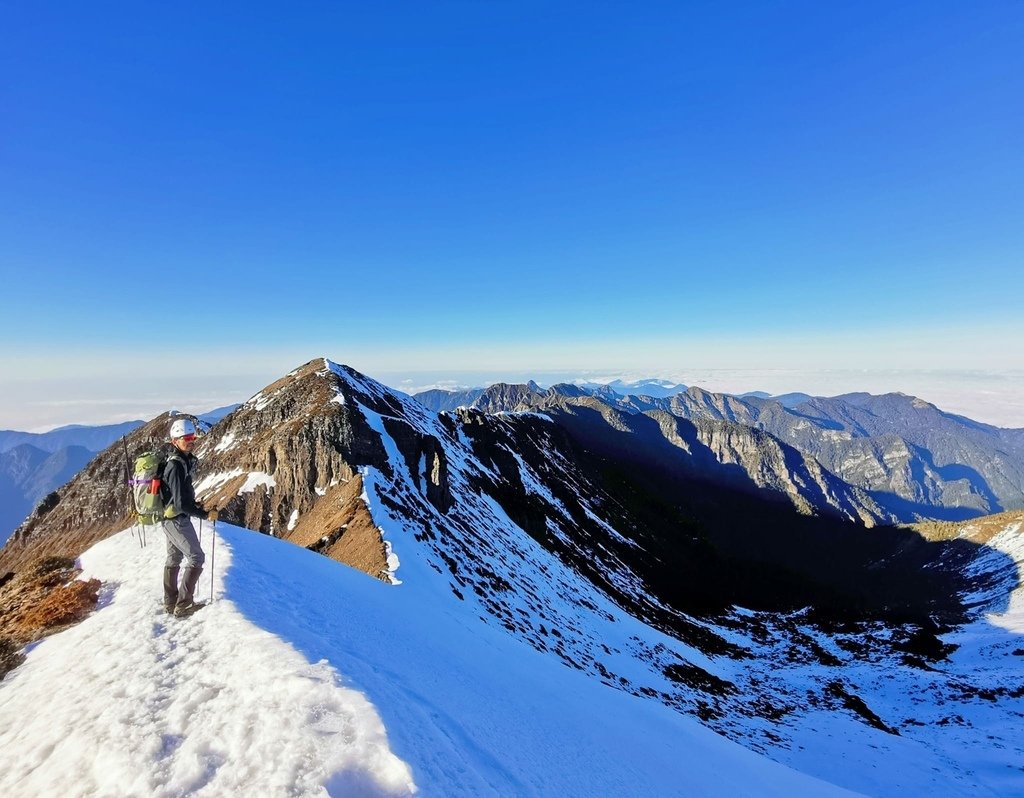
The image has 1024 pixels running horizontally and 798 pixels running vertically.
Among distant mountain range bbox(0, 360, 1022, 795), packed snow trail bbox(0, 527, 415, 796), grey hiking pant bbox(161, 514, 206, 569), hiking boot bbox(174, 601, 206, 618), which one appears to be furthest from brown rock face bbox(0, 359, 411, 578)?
packed snow trail bbox(0, 527, 415, 796)

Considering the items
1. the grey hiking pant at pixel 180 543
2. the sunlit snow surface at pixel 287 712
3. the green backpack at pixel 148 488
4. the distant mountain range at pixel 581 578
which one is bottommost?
the distant mountain range at pixel 581 578

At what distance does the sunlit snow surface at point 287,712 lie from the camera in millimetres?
5164

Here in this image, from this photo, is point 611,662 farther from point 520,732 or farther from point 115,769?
point 115,769

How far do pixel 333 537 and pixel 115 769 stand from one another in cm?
3252

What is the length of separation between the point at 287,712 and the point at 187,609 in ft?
13.7

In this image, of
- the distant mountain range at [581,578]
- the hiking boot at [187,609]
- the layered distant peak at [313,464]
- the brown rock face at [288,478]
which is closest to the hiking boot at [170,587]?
the hiking boot at [187,609]

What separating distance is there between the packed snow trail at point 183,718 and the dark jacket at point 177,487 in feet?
6.20

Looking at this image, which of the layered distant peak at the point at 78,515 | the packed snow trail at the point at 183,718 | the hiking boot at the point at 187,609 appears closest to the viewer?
the packed snow trail at the point at 183,718

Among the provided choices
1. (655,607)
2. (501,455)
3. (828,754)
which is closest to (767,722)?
(828,754)

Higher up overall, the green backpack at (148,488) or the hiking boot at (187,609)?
the green backpack at (148,488)

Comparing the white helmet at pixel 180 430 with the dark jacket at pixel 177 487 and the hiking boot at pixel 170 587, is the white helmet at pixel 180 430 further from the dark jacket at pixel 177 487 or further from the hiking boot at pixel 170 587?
the hiking boot at pixel 170 587

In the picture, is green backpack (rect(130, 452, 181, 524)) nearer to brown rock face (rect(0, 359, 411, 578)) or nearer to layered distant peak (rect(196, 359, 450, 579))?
brown rock face (rect(0, 359, 411, 578))

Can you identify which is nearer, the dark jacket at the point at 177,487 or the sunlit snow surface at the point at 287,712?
the sunlit snow surface at the point at 287,712

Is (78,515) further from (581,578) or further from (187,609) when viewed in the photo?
(187,609)
